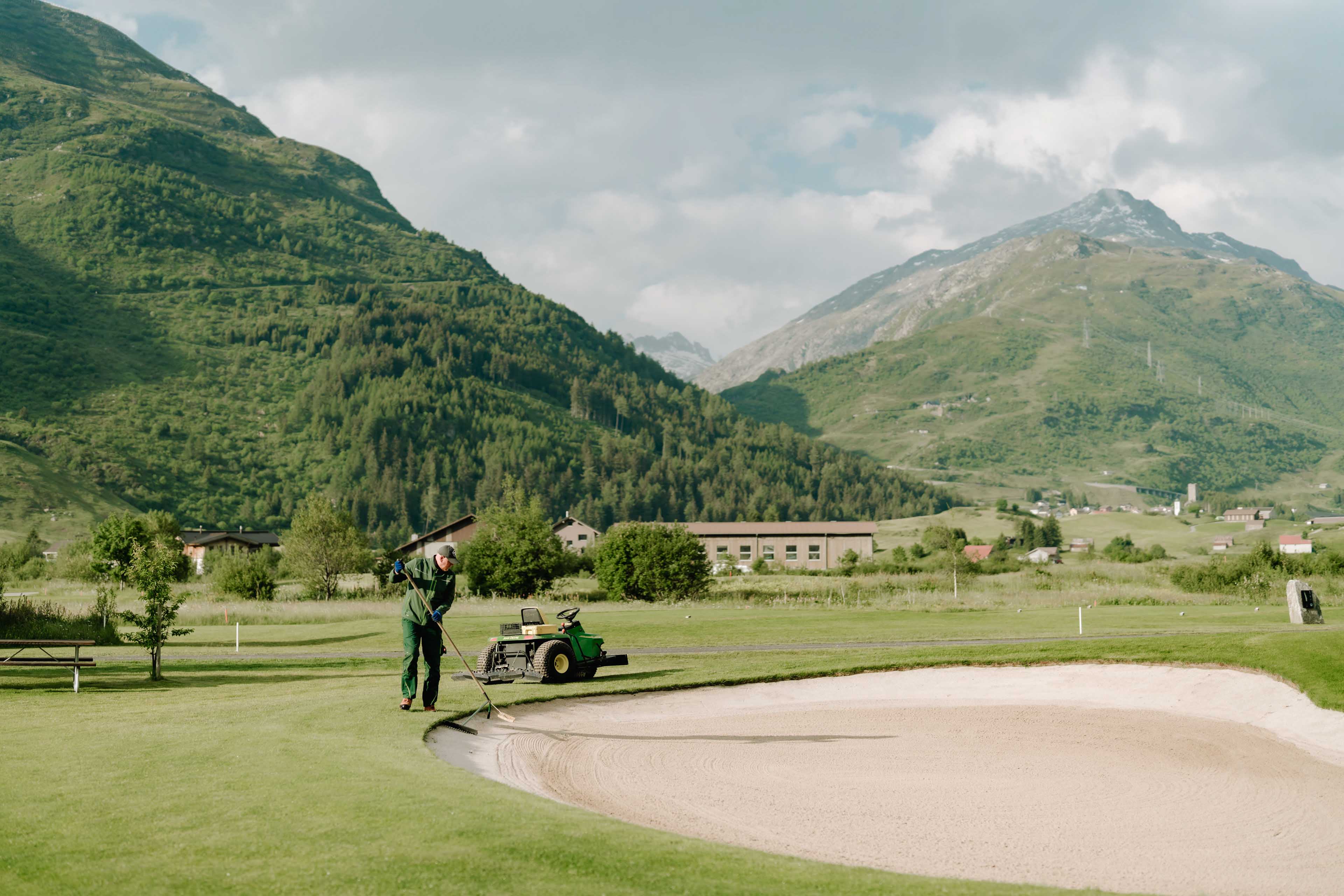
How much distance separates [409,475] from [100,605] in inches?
5664

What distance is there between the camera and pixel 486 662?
2105 centimetres

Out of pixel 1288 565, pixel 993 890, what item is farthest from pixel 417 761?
pixel 1288 565

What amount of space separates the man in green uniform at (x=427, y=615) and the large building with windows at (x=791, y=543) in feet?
331

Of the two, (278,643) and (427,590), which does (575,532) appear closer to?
(278,643)

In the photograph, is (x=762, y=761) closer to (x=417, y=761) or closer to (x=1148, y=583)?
(x=417, y=761)

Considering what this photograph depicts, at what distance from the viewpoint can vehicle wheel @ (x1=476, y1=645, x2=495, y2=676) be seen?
68.8ft

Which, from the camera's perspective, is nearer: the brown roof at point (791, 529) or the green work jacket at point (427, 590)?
the green work jacket at point (427, 590)

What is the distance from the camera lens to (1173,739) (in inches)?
635

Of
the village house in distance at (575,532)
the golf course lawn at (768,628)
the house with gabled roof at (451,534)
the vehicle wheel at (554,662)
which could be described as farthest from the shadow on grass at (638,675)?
the village house in distance at (575,532)

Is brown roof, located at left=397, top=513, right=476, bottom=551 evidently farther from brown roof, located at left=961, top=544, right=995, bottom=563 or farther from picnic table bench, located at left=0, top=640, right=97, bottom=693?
picnic table bench, located at left=0, top=640, right=97, bottom=693

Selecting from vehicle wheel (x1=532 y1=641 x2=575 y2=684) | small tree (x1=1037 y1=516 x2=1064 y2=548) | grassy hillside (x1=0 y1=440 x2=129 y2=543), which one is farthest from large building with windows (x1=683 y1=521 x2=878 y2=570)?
vehicle wheel (x1=532 y1=641 x2=575 y2=684)

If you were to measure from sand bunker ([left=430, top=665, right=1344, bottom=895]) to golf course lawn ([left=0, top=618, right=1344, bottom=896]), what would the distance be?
4.30 ft

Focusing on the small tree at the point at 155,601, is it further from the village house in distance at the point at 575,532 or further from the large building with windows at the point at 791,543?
the village house in distance at the point at 575,532

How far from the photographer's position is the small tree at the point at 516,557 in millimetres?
64000
